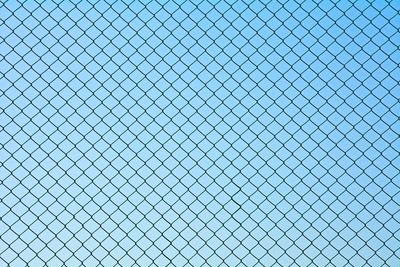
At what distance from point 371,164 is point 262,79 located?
913 mm

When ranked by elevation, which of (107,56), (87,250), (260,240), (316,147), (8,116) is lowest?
(87,250)

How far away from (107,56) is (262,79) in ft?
3.24

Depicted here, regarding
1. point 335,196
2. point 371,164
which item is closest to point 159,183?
point 335,196

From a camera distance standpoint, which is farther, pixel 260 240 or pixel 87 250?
pixel 260 240

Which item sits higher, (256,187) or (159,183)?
(256,187)

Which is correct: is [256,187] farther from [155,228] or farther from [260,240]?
[155,228]

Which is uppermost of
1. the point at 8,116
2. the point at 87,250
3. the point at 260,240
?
the point at 260,240

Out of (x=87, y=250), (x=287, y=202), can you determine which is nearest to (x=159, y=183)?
(x=87, y=250)

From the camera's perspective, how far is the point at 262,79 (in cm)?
374

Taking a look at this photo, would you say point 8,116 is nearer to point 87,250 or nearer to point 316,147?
point 87,250

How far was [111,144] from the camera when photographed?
3549 mm

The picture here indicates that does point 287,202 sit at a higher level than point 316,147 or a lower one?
lower

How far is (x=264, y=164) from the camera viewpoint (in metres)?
3.70

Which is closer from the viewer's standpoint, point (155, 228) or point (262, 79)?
point (155, 228)
